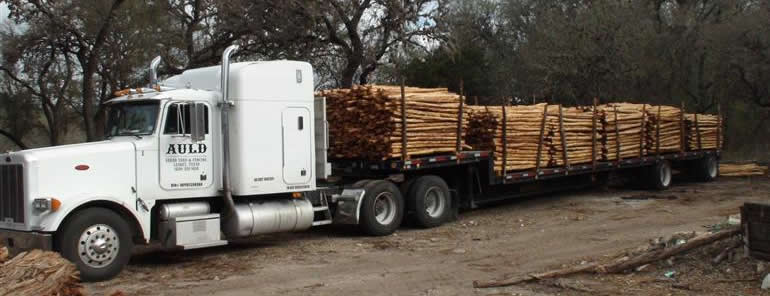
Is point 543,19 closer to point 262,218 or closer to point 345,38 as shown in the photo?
point 345,38

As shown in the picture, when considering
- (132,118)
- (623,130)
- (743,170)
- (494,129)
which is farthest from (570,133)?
(743,170)

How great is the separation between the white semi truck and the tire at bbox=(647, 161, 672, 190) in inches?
370

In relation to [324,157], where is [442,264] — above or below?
below

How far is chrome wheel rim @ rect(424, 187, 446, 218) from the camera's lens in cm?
1484

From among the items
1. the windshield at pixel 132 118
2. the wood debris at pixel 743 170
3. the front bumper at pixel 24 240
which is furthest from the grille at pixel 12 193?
the wood debris at pixel 743 170

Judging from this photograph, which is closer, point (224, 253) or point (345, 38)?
point (224, 253)

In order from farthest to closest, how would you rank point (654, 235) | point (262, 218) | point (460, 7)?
point (460, 7) → point (654, 235) → point (262, 218)

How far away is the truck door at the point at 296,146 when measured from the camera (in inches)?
485

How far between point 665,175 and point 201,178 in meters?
15.2

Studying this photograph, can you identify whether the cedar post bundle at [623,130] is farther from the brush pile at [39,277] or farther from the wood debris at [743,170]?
the brush pile at [39,277]

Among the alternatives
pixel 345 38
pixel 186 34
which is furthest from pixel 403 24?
pixel 186 34

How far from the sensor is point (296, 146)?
12.5 m

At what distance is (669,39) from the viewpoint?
3155 cm

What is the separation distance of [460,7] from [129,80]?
19.9 metres
